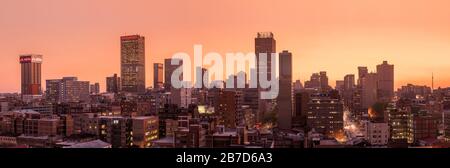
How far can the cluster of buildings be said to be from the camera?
11.6m

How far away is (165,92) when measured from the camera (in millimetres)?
24375

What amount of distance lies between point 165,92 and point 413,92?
12634 mm

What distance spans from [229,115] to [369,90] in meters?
9.91

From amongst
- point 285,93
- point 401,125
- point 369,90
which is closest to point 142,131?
point 401,125

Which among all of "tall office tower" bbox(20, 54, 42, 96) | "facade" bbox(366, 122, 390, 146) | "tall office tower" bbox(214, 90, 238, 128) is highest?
"tall office tower" bbox(20, 54, 42, 96)

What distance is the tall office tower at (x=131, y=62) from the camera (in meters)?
31.6

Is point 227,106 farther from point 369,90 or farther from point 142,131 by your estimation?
point 369,90

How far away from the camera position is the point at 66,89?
93.5ft

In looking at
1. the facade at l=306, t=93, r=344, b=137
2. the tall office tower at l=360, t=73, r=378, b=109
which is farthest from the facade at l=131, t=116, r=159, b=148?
the tall office tower at l=360, t=73, r=378, b=109

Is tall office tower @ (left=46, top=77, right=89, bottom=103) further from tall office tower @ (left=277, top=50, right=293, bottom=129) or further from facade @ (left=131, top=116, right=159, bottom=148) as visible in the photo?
facade @ (left=131, top=116, right=159, bottom=148)

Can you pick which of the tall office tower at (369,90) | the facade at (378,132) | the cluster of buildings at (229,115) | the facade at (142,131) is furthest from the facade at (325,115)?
the facade at (142,131)

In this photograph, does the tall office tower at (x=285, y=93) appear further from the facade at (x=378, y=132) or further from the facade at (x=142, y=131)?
the facade at (x=142, y=131)

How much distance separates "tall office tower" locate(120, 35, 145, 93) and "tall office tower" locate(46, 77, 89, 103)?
3.54 meters
